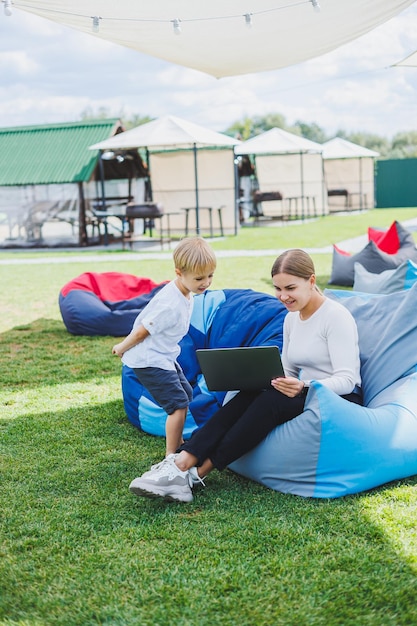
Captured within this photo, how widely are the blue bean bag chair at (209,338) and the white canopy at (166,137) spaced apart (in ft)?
36.6

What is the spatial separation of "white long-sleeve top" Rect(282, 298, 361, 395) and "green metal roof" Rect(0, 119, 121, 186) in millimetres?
14601

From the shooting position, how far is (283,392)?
Result: 3330 millimetres

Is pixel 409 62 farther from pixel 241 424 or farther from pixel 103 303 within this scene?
pixel 241 424

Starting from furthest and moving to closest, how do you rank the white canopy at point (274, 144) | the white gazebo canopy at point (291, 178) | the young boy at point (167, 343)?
the white gazebo canopy at point (291, 178) < the white canopy at point (274, 144) < the young boy at point (167, 343)

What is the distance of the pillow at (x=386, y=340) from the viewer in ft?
12.7

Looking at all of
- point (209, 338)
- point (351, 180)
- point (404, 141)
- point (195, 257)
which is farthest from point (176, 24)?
point (404, 141)

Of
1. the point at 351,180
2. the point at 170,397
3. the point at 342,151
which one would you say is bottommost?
the point at 170,397

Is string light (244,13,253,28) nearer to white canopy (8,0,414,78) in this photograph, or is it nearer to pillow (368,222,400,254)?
white canopy (8,0,414,78)

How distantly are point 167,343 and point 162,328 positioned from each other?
0.40 ft

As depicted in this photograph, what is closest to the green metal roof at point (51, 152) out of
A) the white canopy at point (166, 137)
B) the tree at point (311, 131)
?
the white canopy at point (166, 137)

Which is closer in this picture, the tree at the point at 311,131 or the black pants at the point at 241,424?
the black pants at the point at 241,424

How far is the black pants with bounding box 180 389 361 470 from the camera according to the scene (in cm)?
337

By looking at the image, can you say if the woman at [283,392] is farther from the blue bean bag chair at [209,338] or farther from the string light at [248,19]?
the string light at [248,19]

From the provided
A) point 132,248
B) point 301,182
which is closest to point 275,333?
point 132,248
